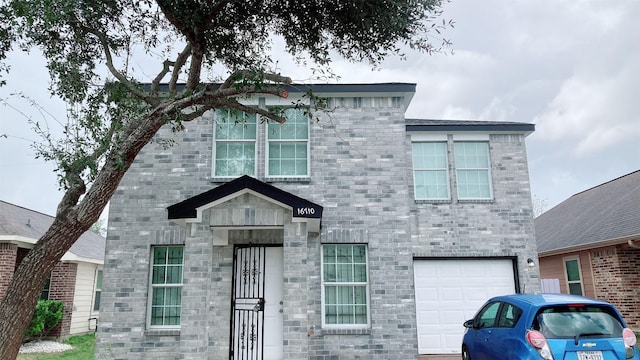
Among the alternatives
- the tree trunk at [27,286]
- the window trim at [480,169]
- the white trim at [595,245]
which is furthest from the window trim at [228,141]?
the white trim at [595,245]

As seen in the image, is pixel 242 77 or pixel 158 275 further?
pixel 158 275

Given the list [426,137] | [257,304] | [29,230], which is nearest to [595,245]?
[426,137]

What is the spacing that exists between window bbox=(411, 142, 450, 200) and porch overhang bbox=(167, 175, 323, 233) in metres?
4.31

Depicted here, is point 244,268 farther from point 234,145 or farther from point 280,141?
point 280,141

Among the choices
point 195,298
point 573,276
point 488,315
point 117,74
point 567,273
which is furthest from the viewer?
point 567,273

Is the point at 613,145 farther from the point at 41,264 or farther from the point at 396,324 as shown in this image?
the point at 41,264

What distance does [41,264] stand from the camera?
635 centimetres

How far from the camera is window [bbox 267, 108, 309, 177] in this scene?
31.6 feet

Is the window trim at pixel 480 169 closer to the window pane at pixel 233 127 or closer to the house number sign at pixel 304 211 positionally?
Result: the house number sign at pixel 304 211

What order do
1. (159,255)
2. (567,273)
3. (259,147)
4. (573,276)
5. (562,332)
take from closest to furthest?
(562,332), (159,255), (259,147), (573,276), (567,273)

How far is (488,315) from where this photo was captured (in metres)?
7.14

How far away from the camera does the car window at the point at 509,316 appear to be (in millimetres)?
6008

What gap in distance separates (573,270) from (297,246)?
12.6 m

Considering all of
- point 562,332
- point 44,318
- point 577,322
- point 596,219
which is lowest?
point 44,318
